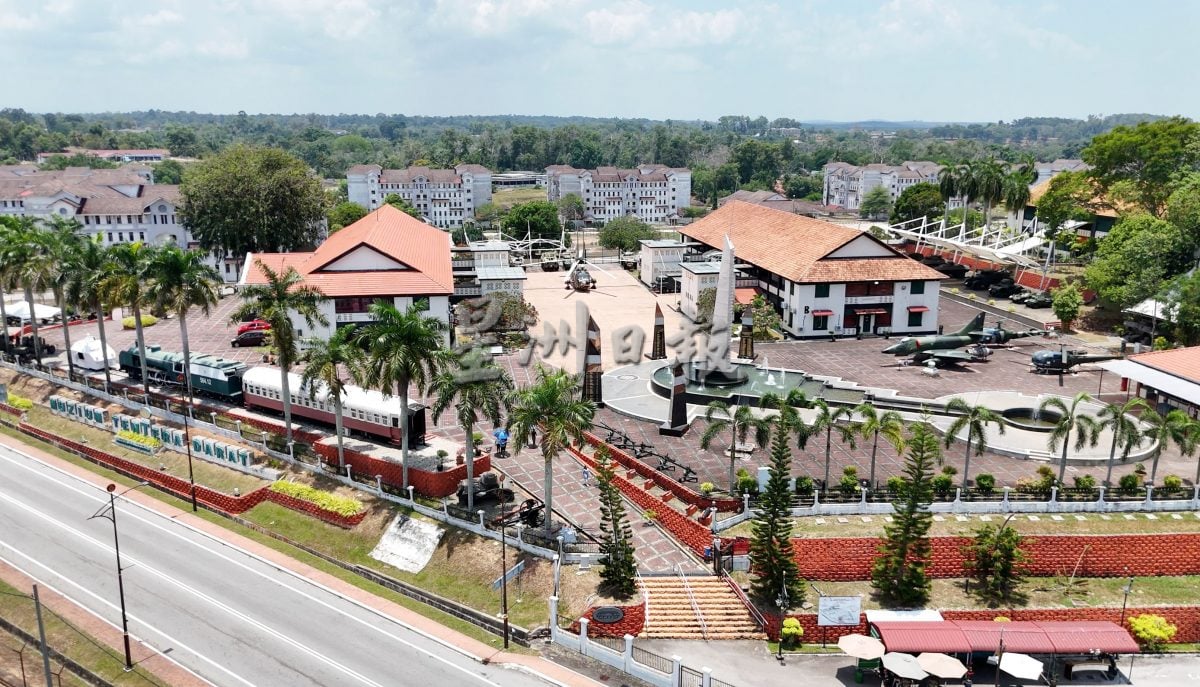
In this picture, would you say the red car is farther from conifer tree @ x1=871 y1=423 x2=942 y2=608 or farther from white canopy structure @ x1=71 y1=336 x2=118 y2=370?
conifer tree @ x1=871 y1=423 x2=942 y2=608

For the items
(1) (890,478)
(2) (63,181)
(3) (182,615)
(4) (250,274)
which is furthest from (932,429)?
(2) (63,181)

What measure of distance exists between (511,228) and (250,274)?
207 feet

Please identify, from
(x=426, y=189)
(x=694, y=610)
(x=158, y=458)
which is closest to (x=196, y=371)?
(x=158, y=458)

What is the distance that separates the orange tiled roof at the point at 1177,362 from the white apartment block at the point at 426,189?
433 feet

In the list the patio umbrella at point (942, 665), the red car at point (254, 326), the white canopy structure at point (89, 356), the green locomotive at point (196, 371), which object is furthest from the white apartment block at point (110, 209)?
the patio umbrella at point (942, 665)

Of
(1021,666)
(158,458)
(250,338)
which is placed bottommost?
(1021,666)

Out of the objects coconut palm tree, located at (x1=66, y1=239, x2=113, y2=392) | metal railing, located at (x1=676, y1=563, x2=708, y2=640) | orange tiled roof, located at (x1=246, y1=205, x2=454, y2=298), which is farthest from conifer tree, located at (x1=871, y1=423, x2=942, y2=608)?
coconut palm tree, located at (x1=66, y1=239, x2=113, y2=392)

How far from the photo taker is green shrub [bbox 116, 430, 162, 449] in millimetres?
48438

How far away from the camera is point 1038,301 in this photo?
80.1m

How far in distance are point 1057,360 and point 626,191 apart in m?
128

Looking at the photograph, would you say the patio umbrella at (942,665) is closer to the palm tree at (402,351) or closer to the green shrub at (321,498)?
the palm tree at (402,351)

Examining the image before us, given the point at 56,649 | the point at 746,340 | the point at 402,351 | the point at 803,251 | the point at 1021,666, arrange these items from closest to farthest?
the point at 1021,666, the point at 56,649, the point at 402,351, the point at 746,340, the point at 803,251

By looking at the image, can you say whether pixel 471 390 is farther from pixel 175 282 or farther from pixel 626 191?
pixel 626 191

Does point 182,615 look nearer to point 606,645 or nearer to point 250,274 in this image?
point 606,645
